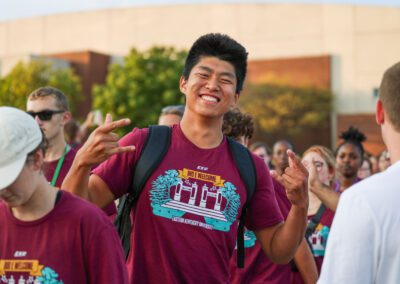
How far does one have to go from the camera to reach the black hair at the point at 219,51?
412cm

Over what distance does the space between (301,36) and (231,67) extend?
2285 inches

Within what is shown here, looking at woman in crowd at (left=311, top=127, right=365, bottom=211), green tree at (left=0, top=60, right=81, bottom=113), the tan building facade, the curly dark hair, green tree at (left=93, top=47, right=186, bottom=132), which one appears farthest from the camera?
the tan building facade

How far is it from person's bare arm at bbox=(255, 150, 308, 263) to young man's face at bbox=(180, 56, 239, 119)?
20.8 inches

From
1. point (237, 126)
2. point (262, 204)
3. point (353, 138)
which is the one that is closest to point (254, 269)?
point (237, 126)

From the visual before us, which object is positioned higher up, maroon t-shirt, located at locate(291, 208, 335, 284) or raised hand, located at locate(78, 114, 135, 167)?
raised hand, located at locate(78, 114, 135, 167)

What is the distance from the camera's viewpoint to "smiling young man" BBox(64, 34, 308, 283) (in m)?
3.75

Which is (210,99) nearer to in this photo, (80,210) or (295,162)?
(295,162)

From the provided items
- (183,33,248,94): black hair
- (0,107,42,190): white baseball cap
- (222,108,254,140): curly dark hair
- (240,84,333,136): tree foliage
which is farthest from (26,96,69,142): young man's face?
(240,84,333,136): tree foliage

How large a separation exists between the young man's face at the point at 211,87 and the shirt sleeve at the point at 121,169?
41 centimetres

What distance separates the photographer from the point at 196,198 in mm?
3844

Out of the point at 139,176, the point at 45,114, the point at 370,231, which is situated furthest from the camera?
the point at 45,114

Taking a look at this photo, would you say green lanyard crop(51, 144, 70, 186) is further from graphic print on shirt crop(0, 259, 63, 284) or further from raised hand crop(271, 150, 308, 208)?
graphic print on shirt crop(0, 259, 63, 284)

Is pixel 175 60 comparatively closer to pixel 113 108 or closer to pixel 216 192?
pixel 113 108

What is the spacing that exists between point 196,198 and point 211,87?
63cm
